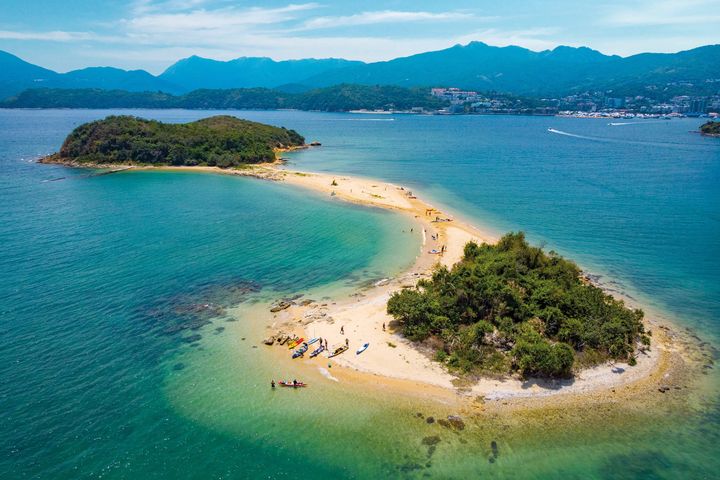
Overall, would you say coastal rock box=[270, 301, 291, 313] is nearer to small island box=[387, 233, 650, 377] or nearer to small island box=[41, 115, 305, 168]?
small island box=[387, 233, 650, 377]

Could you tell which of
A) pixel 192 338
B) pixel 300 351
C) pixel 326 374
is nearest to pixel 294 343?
pixel 300 351

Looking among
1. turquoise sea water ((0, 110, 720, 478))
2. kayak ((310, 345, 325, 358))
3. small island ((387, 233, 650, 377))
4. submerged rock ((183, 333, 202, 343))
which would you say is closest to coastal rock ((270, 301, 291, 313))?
turquoise sea water ((0, 110, 720, 478))

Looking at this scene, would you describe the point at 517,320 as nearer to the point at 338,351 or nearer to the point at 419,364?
the point at 419,364

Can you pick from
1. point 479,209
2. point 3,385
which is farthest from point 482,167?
point 3,385

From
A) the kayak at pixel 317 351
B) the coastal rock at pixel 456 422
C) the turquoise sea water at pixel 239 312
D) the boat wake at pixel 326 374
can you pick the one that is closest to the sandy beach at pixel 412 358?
the kayak at pixel 317 351

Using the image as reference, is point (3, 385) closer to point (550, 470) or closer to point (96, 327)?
point (96, 327)

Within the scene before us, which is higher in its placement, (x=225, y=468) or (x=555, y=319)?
(x=555, y=319)
